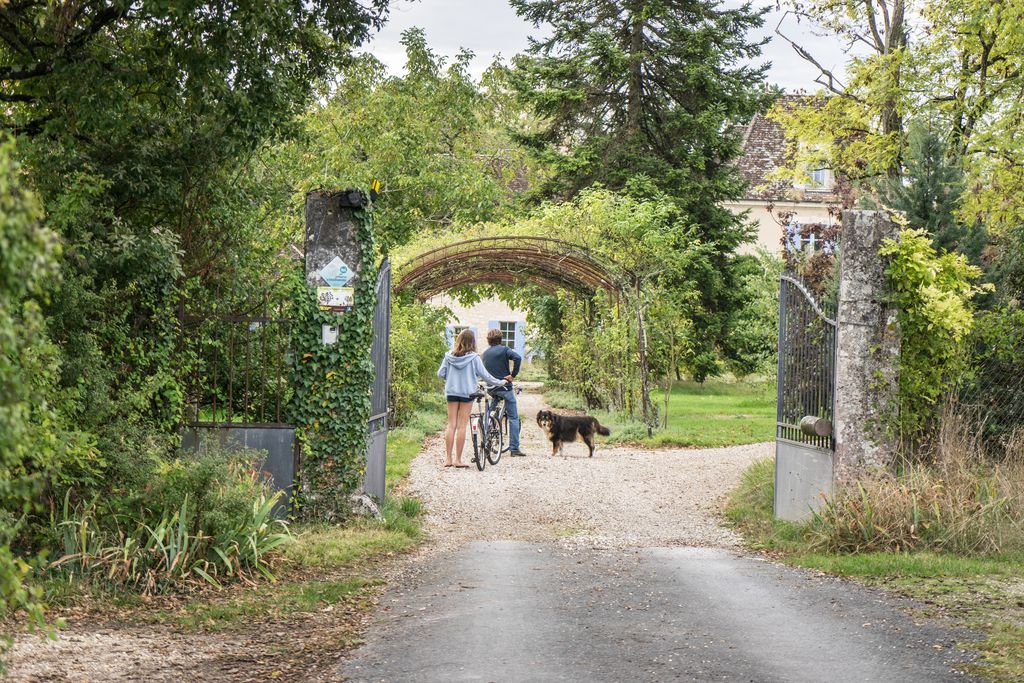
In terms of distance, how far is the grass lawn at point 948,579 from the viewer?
19.9 feet

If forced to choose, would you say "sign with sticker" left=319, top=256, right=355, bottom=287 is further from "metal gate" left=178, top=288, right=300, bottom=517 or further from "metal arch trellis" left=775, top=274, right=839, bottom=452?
"metal arch trellis" left=775, top=274, right=839, bottom=452

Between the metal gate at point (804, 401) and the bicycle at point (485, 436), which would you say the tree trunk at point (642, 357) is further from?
the metal gate at point (804, 401)

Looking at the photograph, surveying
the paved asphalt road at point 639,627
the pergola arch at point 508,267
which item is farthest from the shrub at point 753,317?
the paved asphalt road at point 639,627

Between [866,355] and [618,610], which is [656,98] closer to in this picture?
[866,355]

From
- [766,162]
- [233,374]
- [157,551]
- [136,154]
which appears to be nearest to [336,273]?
[233,374]

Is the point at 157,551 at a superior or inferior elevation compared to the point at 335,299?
inferior

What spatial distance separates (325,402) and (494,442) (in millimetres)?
6014

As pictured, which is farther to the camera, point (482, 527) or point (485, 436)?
point (485, 436)

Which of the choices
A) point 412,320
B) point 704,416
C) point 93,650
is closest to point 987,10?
point 704,416

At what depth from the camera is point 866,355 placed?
9508 millimetres

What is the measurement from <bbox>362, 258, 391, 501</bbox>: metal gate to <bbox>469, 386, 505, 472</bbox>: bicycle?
3.16 metres

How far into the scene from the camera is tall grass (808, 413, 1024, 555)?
8.72 metres

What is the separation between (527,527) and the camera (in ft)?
34.6

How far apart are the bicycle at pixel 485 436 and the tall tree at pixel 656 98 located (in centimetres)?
1315
